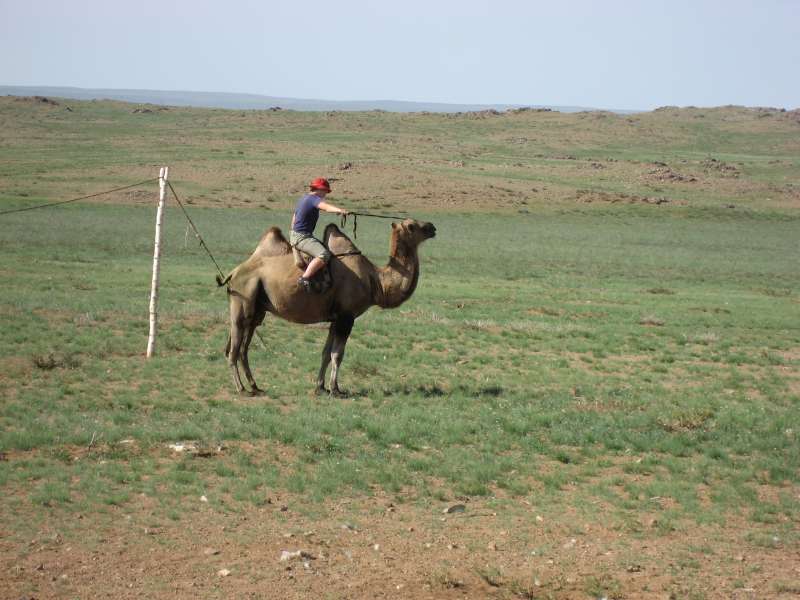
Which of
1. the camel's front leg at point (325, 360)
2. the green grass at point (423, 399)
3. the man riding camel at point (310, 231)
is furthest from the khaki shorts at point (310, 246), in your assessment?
the green grass at point (423, 399)

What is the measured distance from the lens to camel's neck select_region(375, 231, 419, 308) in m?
15.1

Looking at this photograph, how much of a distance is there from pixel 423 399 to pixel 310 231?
114 inches

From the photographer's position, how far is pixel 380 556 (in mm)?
9219

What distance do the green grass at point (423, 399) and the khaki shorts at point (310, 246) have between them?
2056 mm

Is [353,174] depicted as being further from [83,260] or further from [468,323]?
[468,323]

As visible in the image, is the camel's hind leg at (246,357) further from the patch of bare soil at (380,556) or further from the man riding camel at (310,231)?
the patch of bare soil at (380,556)

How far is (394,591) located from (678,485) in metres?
4.41

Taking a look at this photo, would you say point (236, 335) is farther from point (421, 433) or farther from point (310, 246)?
point (421, 433)

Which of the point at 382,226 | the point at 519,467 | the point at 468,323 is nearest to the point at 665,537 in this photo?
the point at 519,467

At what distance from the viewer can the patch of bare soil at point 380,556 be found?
335 inches

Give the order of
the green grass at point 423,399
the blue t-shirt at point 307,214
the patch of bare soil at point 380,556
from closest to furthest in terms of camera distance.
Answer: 1. the patch of bare soil at point 380,556
2. the green grass at point 423,399
3. the blue t-shirt at point 307,214

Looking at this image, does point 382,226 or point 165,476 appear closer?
point 165,476

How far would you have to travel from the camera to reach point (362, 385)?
52.9ft

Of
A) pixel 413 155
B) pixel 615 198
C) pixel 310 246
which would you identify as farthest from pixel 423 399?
pixel 413 155
